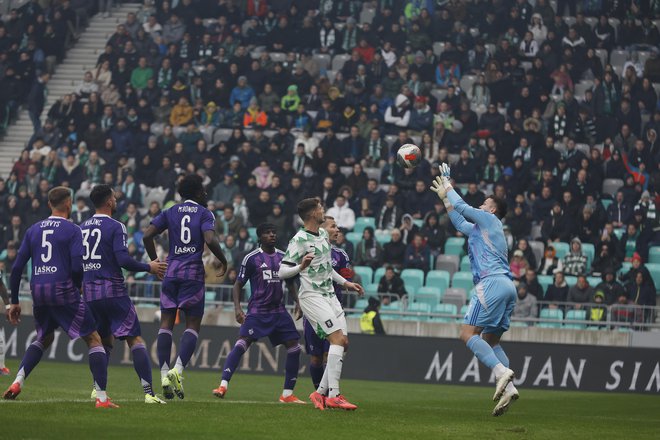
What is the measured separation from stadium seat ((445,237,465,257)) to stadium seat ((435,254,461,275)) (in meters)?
0.29

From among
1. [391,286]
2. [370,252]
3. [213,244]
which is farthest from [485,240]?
[370,252]

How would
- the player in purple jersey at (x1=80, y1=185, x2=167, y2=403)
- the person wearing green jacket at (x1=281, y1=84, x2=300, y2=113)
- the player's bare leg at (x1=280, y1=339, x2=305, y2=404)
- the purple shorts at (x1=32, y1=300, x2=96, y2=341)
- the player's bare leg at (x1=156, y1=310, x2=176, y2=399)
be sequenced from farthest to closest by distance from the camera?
1. the person wearing green jacket at (x1=281, y1=84, x2=300, y2=113)
2. the player's bare leg at (x1=280, y1=339, x2=305, y2=404)
3. the player's bare leg at (x1=156, y1=310, x2=176, y2=399)
4. the player in purple jersey at (x1=80, y1=185, x2=167, y2=403)
5. the purple shorts at (x1=32, y1=300, x2=96, y2=341)

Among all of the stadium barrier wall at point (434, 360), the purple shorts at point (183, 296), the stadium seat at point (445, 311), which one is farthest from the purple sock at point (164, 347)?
the stadium seat at point (445, 311)

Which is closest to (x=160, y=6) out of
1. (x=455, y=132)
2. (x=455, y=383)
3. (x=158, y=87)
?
(x=158, y=87)

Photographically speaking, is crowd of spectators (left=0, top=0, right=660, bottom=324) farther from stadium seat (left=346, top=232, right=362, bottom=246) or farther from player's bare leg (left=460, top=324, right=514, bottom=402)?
player's bare leg (left=460, top=324, right=514, bottom=402)

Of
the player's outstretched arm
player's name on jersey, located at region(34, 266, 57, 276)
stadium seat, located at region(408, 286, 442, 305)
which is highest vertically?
the player's outstretched arm

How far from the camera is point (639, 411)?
1733cm

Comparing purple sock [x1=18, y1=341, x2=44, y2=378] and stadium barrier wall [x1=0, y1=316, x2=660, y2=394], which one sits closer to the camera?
purple sock [x1=18, y1=341, x2=44, y2=378]

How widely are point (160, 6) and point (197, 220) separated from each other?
74.1 ft

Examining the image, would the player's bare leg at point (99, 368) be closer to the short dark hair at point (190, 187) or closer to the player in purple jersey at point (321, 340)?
the short dark hair at point (190, 187)

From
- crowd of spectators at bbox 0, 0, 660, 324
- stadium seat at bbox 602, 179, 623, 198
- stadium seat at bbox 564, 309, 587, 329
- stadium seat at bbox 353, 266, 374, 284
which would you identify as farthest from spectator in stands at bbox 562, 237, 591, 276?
stadium seat at bbox 353, 266, 374, 284

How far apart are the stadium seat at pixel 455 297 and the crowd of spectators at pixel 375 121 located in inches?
43.0

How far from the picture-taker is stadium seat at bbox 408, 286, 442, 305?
2539 cm

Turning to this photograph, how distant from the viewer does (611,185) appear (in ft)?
92.6
